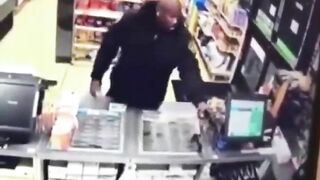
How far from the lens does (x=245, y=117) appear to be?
6.02 feet

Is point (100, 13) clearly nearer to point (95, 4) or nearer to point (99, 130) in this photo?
point (95, 4)

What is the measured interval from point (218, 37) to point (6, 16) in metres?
0.65

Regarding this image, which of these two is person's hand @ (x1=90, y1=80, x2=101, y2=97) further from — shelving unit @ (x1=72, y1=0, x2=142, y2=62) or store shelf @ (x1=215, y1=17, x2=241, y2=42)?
store shelf @ (x1=215, y1=17, x2=241, y2=42)

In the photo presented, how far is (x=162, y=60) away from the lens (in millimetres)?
1807

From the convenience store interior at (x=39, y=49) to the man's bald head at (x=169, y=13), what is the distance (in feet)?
0.84

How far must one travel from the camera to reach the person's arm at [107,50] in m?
1.75

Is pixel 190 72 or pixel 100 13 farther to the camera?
pixel 190 72

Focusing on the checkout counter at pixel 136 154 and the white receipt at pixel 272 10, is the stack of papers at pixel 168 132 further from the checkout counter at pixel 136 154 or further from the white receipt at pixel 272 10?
the white receipt at pixel 272 10

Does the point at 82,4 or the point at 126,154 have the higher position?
the point at 82,4

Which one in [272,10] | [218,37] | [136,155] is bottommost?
[136,155]

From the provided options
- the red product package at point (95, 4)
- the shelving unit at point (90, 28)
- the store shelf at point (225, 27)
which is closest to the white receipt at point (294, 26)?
the store shelf at point (225, 27)

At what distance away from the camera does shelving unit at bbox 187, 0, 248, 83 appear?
1.80 meters

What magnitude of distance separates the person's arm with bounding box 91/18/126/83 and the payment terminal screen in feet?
1.33

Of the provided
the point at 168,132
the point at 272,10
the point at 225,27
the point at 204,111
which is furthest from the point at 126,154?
the point at 272,10
